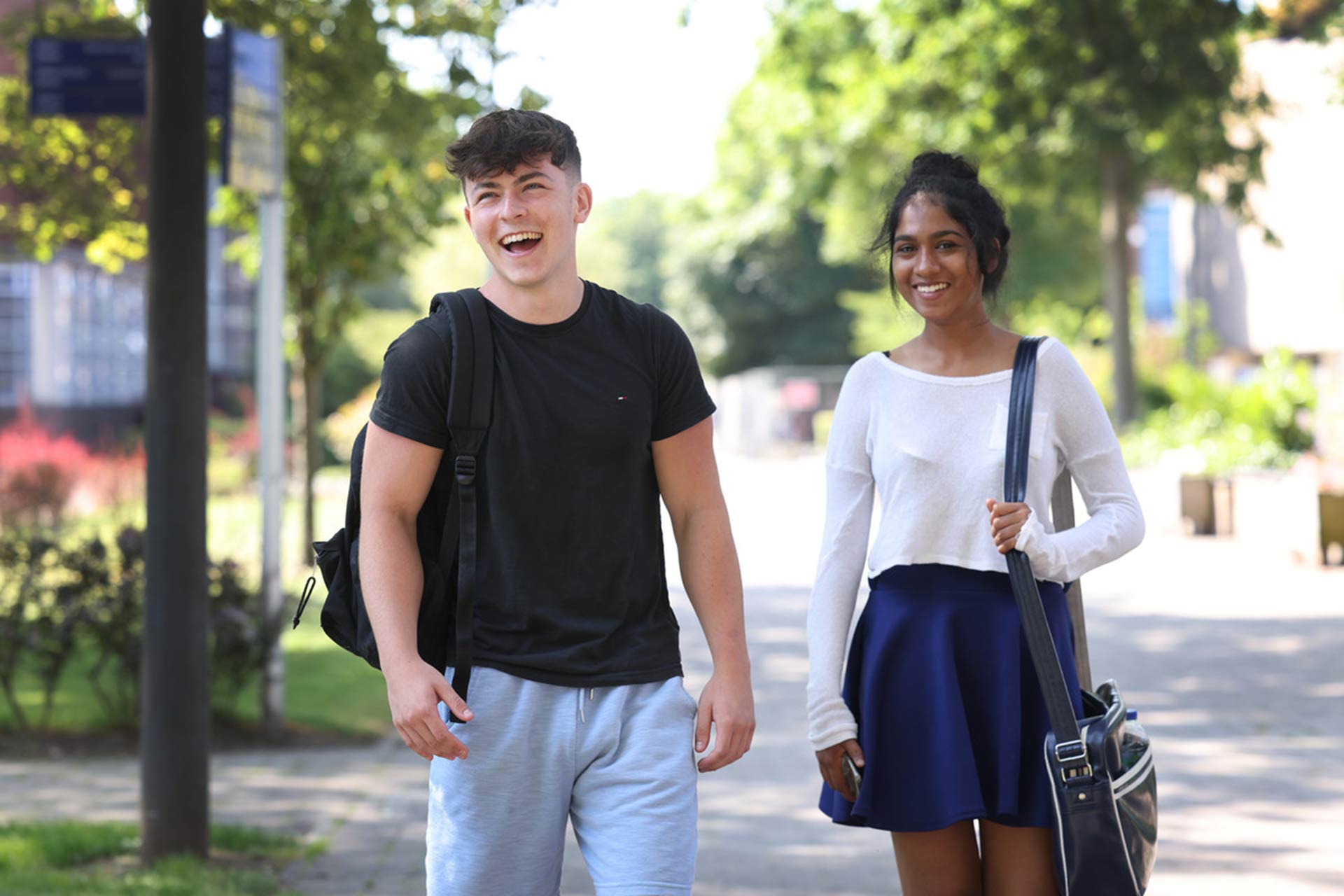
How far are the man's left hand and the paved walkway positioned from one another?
2630 mm

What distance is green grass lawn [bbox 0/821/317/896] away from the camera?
17.1 feet

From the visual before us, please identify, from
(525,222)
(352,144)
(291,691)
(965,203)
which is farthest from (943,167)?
(352,144)

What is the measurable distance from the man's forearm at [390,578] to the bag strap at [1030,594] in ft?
3.47

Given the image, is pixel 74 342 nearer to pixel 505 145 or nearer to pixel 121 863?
pixel 121 863

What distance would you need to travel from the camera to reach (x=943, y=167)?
3328 millimetres

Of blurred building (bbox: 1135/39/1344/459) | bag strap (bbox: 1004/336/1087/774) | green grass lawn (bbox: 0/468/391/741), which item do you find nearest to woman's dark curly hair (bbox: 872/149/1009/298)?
bag strap (bbox: 1004/336/1087/774)

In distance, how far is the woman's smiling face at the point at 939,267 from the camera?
10.6ft

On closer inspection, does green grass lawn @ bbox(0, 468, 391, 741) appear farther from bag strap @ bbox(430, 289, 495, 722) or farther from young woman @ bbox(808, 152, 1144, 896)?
bag strap @ bbox(430, 289, 495, 722)

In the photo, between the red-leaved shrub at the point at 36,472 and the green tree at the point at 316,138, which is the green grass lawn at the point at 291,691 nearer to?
the red-leaved shrub at the point at 36,472

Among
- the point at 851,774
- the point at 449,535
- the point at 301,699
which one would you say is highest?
the point at 449,535

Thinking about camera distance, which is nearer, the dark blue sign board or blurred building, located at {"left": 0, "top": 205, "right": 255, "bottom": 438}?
the dark blue sign board

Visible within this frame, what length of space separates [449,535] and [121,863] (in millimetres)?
3506

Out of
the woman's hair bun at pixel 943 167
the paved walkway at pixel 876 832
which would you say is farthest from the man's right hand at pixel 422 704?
the paved walkway at pixel 876 832

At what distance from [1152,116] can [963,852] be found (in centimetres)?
1769
